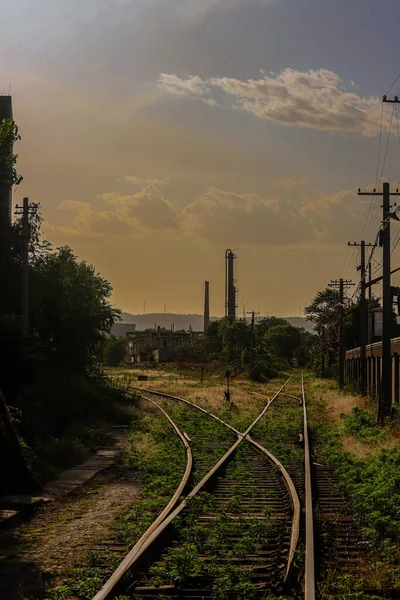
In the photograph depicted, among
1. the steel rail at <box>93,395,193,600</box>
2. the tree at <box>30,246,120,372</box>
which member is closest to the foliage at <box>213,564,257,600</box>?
the steel rail at <box>93,395,193,600</box>

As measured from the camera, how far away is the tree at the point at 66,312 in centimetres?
3441

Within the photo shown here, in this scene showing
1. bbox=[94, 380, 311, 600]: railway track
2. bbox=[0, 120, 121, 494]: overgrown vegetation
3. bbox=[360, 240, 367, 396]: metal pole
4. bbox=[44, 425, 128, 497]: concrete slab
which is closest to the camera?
bbox=[94, 380, 311, 600]: railway track

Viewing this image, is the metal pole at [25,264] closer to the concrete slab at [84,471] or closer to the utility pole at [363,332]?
the concrete slab at [84,471]

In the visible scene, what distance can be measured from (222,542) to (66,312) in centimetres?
2782

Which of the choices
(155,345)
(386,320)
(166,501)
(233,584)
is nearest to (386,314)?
(386,320)

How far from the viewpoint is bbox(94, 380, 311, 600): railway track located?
7465 mm

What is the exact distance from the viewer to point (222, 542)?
927 cm

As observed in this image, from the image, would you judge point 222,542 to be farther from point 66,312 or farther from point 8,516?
point 66,312

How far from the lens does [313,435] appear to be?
2348 cm

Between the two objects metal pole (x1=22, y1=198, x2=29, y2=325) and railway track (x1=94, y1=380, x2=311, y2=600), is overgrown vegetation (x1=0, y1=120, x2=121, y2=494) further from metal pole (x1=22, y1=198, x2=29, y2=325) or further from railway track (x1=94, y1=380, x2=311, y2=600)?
railway track (x1=94, y1=380, x2=311, y2=600)

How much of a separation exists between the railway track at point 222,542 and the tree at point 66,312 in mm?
21476

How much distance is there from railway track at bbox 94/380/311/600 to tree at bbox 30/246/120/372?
846 inches

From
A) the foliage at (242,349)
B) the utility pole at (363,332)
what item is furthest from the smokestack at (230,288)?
the utility pole at (363,332)

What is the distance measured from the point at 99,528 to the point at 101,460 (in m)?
7.98
